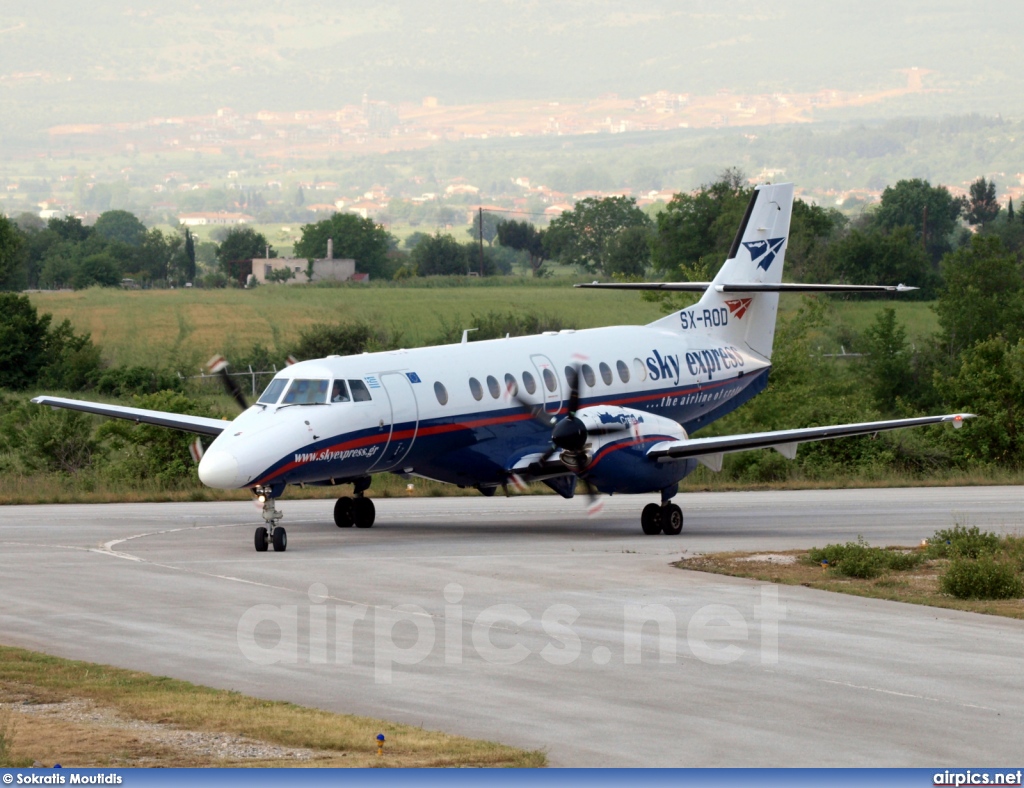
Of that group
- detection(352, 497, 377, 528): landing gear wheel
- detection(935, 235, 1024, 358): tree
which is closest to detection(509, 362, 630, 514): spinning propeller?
detection(352, 497, 377, 528): landing gear wheel

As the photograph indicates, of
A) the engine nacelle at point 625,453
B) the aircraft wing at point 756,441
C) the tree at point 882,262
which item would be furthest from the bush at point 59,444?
the tree at point 882,262

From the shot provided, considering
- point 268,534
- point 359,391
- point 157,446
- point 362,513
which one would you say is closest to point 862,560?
point 359,391

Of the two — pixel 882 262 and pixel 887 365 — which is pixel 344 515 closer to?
pixel 887 365

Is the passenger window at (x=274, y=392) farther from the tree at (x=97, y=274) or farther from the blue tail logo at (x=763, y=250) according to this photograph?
the tree at (x=97, y=274)

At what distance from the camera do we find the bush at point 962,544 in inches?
850

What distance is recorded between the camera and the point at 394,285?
13688cm

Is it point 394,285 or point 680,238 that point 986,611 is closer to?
point 680,238

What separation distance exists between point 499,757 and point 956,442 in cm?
3528

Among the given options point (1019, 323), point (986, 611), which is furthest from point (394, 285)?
point (986, 611)

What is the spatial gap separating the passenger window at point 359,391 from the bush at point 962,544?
31.1 ft

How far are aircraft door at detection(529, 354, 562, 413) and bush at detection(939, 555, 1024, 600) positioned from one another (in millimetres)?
9679

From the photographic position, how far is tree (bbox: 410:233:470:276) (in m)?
187

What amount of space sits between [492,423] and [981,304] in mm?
45177

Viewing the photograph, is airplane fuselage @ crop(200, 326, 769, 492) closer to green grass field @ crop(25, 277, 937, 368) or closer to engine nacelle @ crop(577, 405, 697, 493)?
engine nacelle @ crop(577, 405, 697, 493)
